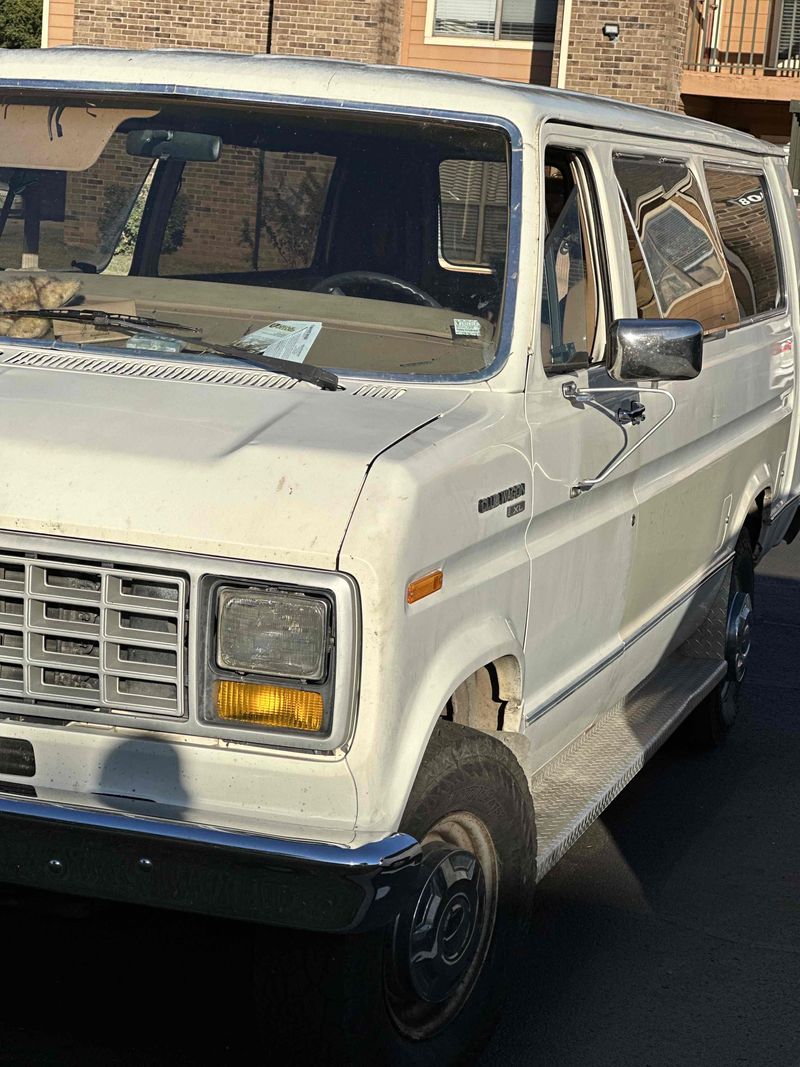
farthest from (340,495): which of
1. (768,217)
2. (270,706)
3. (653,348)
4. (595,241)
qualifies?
(768,217)

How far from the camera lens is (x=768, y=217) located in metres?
6.84

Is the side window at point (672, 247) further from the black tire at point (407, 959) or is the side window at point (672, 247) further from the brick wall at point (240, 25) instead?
the brick wall at point (240, 25)

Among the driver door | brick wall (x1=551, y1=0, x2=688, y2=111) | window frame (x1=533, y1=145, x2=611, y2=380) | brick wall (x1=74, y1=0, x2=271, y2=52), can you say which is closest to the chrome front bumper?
the driver door

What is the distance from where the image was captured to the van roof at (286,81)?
397 centimetres

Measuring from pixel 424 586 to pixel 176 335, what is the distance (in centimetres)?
113

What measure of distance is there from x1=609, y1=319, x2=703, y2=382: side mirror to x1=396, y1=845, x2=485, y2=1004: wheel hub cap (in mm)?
1332

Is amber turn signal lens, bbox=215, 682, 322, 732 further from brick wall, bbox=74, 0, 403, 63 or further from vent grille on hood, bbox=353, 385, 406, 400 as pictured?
brick wall, bbox=74, 0, 403, 63

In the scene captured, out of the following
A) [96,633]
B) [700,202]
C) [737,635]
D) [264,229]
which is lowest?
[737,635]

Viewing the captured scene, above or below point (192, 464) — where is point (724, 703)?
below

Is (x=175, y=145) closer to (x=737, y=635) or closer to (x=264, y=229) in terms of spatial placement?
(x=264, y=229)

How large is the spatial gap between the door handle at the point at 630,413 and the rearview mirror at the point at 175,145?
1.32m

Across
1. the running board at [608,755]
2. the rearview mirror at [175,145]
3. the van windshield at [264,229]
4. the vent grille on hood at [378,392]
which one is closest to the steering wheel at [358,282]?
the van windshield at [264,229]

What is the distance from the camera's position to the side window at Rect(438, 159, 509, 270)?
3.90m

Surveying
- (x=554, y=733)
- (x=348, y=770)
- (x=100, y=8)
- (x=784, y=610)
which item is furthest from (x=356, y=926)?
(x=100, y=8)
